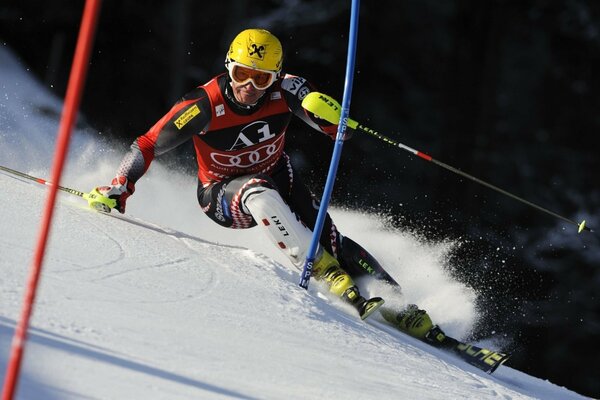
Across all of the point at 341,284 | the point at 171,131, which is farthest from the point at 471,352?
the point at 171,131

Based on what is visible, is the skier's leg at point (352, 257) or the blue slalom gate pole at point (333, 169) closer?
the blue slalom gate pole at point (333, 169)

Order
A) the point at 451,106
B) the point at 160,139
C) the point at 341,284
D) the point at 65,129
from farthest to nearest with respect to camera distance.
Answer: the point at 451,106
the point at 160,139
the point at 341,284
the point at 65,129

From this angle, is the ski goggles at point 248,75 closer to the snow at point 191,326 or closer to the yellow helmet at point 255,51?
the yellow helmet at point 255,51

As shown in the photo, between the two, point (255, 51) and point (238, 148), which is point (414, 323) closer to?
point (238, 148)

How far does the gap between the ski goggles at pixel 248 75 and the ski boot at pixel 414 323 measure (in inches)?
44.0

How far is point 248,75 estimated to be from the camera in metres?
4.32

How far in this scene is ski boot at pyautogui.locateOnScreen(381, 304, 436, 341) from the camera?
424 centimetres

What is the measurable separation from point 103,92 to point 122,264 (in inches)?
374

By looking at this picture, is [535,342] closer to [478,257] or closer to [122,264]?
[478,257]

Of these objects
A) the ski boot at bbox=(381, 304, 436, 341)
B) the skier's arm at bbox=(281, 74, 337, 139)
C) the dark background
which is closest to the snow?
the ski boot at bbox=(381, 304, 436, 341)

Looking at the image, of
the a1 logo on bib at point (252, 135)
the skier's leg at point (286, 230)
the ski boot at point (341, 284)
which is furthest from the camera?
the a1 logo on bib at point (252, 135)

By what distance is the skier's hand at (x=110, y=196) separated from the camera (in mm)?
4297

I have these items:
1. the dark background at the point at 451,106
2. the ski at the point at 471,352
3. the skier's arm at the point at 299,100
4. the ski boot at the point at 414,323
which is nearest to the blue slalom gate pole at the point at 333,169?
the skier's arm at the point at 299,100

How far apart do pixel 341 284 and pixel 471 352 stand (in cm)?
58
